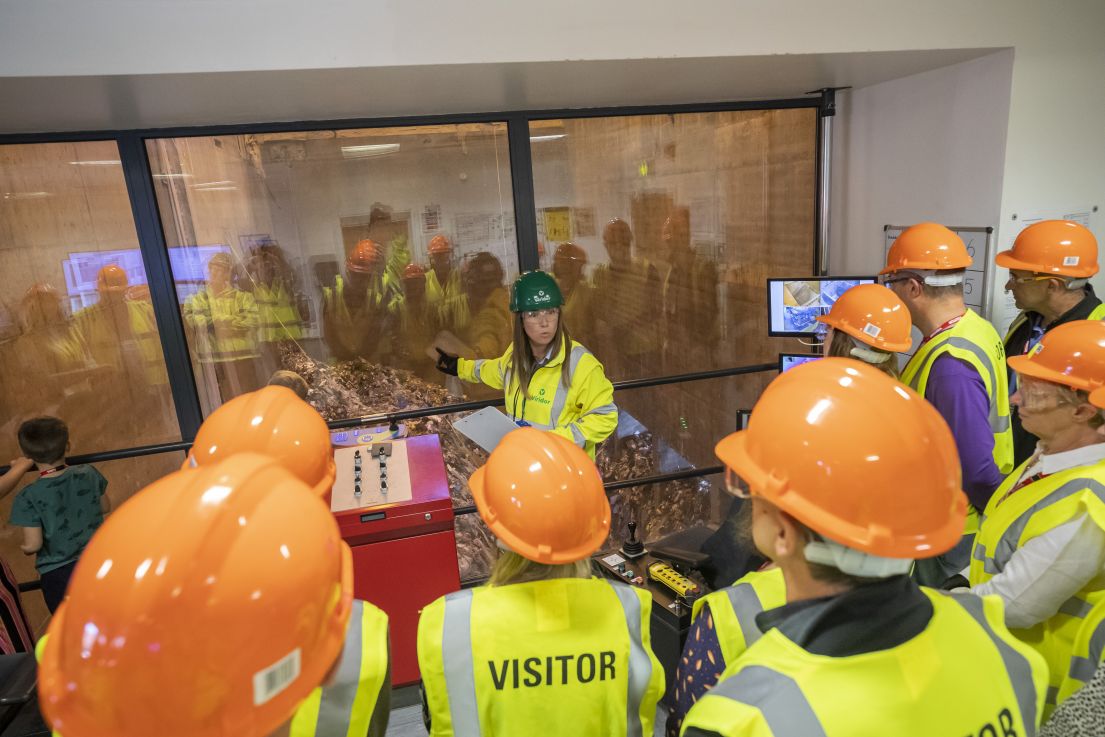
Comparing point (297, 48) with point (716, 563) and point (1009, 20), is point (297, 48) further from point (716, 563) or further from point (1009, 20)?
point (1009, 20)

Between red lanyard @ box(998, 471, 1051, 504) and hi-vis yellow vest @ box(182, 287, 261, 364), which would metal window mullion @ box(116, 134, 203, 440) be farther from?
red lanyard @ box(998, 471, 1051, 504)

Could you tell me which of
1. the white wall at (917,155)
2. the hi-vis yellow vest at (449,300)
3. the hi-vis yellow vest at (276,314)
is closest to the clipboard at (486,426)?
the hi-vis yellow vest at (449,300)

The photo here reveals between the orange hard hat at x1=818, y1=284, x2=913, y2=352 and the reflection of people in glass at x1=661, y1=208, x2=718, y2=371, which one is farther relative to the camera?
the reflection of people in glass at x1=661, y1=208, x2=718, y2=371

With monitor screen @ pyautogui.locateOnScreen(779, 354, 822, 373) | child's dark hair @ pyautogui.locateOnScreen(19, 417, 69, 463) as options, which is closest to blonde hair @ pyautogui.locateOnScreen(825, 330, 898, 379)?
monitor screen @ pyautogui.locateOnScreen(779, 354, 822, 373)

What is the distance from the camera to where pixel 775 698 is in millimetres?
838

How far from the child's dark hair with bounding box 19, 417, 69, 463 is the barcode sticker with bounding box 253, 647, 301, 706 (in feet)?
7.59

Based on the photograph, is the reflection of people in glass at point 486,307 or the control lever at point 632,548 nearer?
the control lever at point 632,548

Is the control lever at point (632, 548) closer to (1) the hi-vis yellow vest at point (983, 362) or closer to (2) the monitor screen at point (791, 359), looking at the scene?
(1) the hi-vis yellow vest at point (983, 362)

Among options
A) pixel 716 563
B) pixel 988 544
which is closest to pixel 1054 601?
pixel 988 544

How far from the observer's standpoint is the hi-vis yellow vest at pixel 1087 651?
4.36ft

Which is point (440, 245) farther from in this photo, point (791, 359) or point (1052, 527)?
point (1052, 527)

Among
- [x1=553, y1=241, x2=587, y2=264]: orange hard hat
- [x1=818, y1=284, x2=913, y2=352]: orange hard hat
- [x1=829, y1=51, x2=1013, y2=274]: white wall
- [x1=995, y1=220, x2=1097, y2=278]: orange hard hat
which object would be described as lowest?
[x1=818, y1=284, x2=913, y2=352]: orange hard hat

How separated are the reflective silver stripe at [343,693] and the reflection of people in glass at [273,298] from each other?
2.34 meters

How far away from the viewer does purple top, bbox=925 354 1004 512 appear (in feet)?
6.72
